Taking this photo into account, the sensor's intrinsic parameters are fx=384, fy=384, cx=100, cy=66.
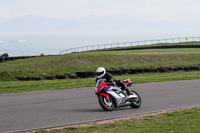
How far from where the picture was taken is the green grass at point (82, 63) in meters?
24.6

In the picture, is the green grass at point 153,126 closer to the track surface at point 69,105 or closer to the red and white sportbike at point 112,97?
the track surface at point 69,105

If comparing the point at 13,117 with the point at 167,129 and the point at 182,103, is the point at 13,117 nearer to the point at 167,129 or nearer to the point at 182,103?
the point at 167,129

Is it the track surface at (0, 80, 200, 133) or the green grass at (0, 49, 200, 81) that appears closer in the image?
the track surface at (0, 80, 200, 133)

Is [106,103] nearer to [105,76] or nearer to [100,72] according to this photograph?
[105,76]

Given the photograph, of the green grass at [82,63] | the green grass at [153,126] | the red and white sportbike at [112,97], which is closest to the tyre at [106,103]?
the red and white sportbike at [112,97]

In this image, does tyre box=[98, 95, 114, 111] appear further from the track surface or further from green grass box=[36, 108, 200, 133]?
green grass box=[36, 108, 200, 133]

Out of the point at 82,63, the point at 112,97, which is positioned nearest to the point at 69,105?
the point at 112,97

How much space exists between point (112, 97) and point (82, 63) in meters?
17.1

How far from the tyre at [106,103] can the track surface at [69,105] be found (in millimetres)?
165

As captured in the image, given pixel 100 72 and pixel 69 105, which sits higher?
pixel 100 72

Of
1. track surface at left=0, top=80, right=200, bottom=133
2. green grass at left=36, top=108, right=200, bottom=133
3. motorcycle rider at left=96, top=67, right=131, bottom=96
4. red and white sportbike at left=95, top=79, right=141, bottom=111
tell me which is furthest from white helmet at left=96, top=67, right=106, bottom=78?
green grass at left=36, top=108, right=200, bottom=133

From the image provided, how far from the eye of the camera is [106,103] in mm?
11508

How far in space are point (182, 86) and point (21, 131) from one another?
1120 cm

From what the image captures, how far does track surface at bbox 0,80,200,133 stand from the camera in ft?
32.1
